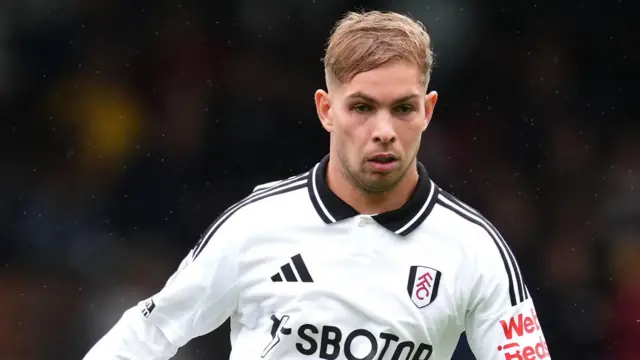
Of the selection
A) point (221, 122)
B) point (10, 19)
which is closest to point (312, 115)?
point (221, 122)

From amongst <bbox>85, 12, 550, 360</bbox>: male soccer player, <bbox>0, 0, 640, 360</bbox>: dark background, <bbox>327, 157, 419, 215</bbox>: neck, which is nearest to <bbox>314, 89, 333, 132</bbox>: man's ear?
<bbox>85, 12, 550, 360</bbox>: male soccer player

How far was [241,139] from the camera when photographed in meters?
7.22

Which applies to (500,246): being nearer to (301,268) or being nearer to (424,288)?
(424,288)

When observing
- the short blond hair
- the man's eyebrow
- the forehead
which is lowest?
the man's eyebrow

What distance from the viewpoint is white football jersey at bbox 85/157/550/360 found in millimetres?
3340

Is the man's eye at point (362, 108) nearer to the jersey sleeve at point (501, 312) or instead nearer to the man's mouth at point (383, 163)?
the man's mouth at point (383, 163)

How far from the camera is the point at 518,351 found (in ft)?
10.8

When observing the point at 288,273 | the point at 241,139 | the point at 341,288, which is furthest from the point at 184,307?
the point at 241,139

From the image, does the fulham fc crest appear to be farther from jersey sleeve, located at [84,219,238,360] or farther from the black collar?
jersey sleeve, located at [84,219,238,360]

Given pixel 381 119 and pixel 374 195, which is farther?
pixel 374 195

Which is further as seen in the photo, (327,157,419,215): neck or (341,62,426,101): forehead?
(327,157,419,215): neck

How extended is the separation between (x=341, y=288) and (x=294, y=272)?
Answer: 0.15 m

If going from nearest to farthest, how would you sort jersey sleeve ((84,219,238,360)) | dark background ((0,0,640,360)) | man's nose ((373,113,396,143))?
man's nose ((373,113,396,143)), jersey sleeve ((84,219,238,360)), dark background ((0,0,640,360))

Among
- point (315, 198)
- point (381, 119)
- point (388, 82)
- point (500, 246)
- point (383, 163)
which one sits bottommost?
point (500, 246)
